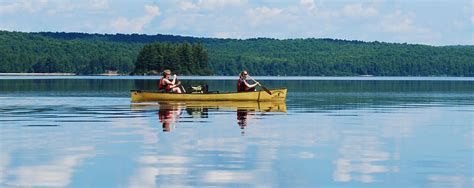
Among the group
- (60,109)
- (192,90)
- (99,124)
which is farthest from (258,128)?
(192,90)

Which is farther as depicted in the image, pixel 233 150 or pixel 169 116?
pixel 169 116

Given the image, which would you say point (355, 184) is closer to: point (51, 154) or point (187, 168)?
point (187, 168)

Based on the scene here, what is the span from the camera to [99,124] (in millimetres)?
30531

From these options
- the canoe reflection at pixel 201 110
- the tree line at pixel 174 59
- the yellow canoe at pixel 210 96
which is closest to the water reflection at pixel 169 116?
the canoe reflection at pixel 201 110

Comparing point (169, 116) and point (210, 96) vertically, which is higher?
point (210, 96)

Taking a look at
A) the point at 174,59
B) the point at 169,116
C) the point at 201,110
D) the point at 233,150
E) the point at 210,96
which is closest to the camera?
the point at 233,150

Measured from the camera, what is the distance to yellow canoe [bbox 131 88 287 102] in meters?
48.8

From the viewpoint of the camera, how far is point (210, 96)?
160 ft

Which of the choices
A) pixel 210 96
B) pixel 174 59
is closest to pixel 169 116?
pixel 210 96

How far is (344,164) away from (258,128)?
9.78 m

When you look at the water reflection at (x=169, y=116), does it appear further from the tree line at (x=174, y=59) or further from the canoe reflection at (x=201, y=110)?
the tree line at (x=174, y=59)

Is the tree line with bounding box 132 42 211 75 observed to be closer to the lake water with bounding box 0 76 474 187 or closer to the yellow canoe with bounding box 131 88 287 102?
the yellow canoe with bounding box 131 88 287 102

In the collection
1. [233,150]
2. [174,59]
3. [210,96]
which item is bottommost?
[233,150]

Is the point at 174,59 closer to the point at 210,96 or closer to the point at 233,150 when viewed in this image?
the point at 210,96
